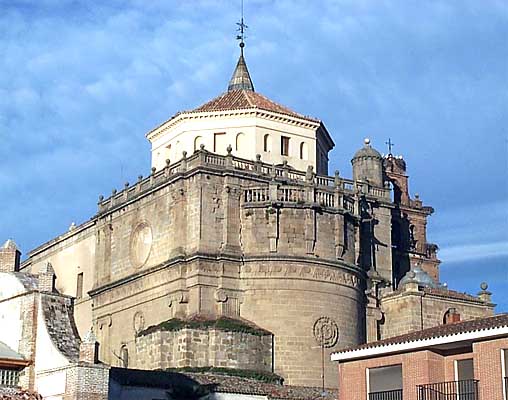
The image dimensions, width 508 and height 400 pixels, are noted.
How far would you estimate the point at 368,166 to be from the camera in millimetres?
59750

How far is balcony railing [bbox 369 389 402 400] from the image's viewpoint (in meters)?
30.7

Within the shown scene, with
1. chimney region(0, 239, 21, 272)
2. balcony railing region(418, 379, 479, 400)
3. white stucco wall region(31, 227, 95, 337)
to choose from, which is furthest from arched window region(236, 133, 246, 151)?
balcony railing region(418, 379, 479, 400)

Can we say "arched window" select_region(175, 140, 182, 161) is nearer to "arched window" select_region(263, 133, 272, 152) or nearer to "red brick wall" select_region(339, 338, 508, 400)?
"arched window" select_region(263, 133, 272, 152)

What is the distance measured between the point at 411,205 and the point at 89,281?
2007 centimetres

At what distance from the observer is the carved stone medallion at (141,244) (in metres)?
55.4

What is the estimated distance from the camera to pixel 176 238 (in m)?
52.8

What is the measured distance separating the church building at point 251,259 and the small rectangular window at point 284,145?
54mm

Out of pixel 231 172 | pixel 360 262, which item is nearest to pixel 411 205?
pixel 360 262

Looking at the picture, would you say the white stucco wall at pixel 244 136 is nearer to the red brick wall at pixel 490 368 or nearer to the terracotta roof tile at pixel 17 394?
the terracotta roof tile at pixel 17 394

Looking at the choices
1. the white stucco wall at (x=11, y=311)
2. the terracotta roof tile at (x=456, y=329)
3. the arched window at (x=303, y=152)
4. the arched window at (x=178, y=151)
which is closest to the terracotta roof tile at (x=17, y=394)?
the white stucco wall at (x=11, y=311)

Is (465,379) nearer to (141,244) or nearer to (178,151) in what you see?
(141,244)

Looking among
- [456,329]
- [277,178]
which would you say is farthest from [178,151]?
[456,329]

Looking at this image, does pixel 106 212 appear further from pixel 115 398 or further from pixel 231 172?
pixel 115 398

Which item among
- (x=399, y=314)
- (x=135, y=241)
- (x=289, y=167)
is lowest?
(x=399, y=314)
